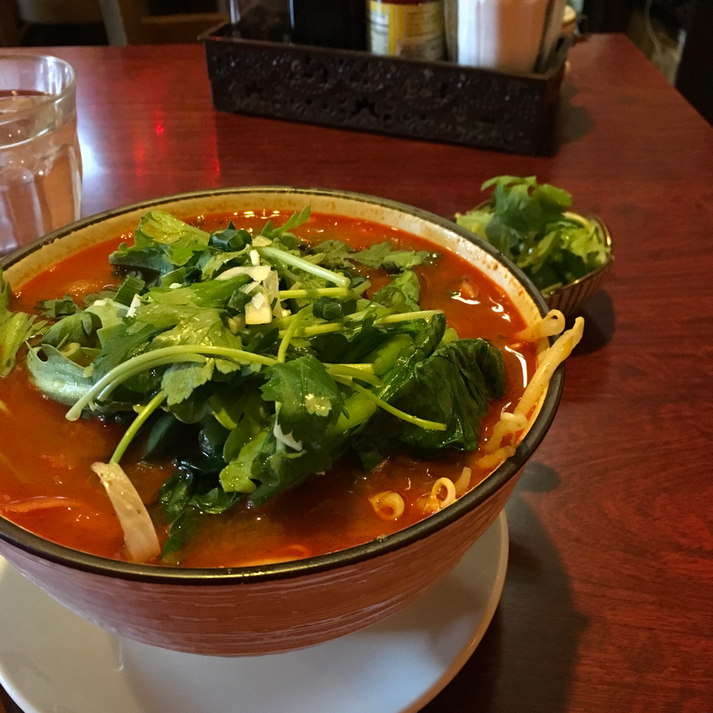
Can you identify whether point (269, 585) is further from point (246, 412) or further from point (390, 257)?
point (390, 257)

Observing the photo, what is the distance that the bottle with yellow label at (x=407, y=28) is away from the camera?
6.37ft

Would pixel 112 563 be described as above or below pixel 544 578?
above

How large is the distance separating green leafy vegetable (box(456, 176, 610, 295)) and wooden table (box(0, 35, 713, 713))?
0.36 ft

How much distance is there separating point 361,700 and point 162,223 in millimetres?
675

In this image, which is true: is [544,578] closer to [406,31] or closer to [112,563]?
[112,563]

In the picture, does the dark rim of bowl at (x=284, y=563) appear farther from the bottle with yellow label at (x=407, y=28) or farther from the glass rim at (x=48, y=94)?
the bottle with yellow label at (x=407, y=28)

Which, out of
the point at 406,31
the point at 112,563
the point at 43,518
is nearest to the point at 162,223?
the point at 43,518

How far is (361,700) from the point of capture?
75cm

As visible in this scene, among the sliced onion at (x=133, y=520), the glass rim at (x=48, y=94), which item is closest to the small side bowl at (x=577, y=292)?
the sliced onion at (x=133, y=520)

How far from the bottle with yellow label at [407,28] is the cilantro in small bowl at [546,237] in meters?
0.67

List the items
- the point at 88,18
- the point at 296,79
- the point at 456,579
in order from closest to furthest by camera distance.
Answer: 1. the point at 456,579
2. the point at 296,79
3. the point at 88,18

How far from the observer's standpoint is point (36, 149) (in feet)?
4.83

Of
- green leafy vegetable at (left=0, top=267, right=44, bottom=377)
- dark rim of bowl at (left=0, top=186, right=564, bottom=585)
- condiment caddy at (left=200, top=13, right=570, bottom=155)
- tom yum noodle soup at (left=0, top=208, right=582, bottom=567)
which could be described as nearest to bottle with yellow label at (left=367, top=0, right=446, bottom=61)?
condiment caddy at (left=200, top=13, right=570, bottom=155)

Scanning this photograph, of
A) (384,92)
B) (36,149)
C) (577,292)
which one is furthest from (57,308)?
(384,92)
